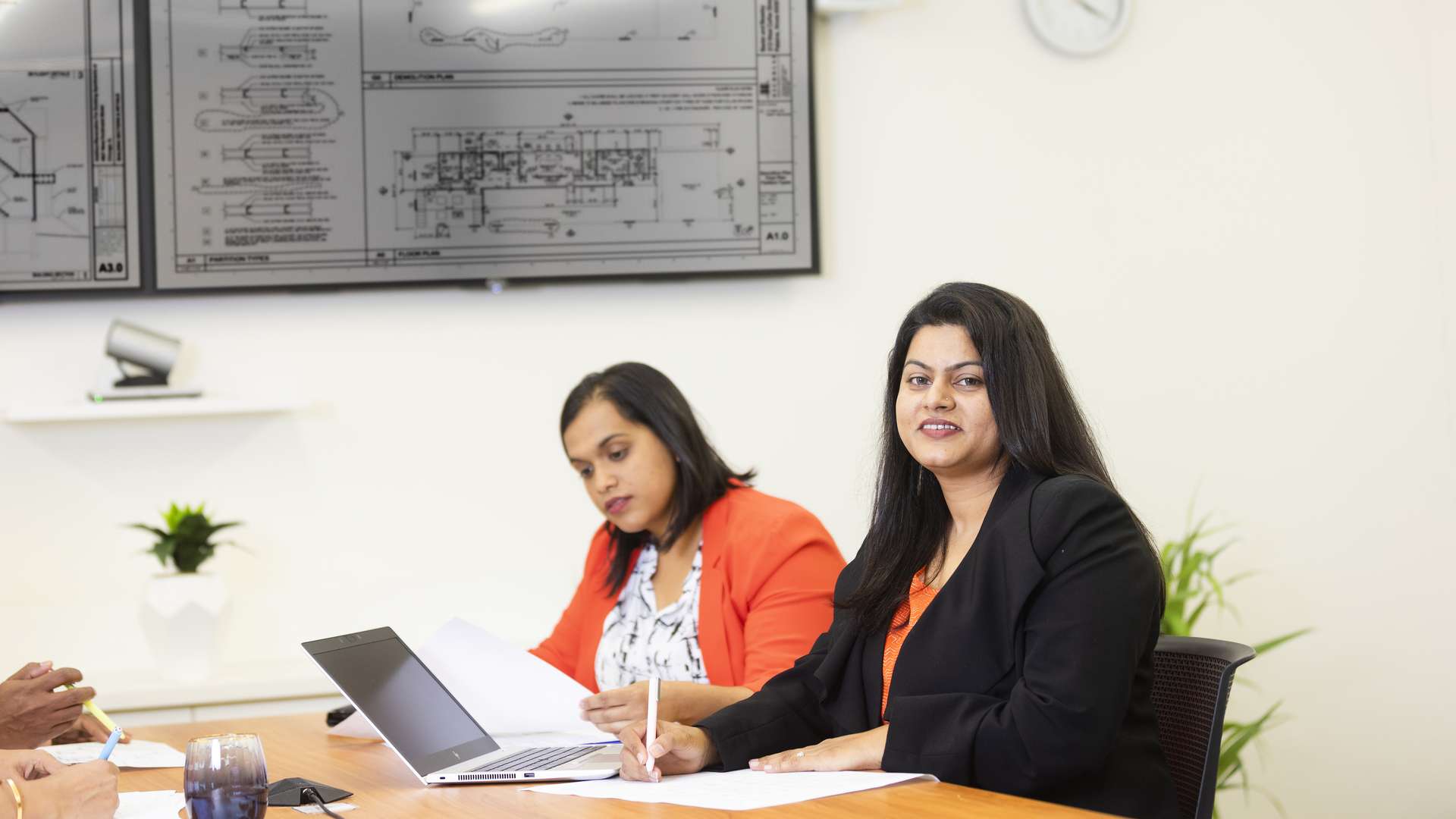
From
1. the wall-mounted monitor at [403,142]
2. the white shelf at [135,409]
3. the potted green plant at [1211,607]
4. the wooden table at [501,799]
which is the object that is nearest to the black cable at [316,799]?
the wooden table at [501,799]

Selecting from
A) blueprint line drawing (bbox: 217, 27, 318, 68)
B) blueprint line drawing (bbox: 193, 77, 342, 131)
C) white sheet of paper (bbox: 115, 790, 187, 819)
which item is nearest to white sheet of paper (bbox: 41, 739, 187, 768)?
white sheet of paper (bbox: 115, 790, 187, 819)

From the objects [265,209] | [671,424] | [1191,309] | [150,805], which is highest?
[265,209]

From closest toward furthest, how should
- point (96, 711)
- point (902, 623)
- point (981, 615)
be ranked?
point (981, 615) → point (902, 623) → point (96, 711)

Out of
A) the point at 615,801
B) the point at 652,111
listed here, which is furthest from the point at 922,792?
the point at 652,111

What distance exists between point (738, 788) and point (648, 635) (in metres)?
0.94

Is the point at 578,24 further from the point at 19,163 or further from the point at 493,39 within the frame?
the point at 19,163

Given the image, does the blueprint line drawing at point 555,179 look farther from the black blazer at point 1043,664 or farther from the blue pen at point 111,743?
the blue pen at point 111,743

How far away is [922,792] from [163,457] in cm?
225

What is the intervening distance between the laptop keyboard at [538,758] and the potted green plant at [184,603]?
1.29 m

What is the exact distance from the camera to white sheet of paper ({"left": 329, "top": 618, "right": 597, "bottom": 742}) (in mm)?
1952

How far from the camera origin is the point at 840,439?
134 inches

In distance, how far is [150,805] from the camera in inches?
63.8

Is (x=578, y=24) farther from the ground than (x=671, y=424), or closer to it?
farther from the ground

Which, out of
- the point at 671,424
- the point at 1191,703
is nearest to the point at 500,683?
the point at 671,424
